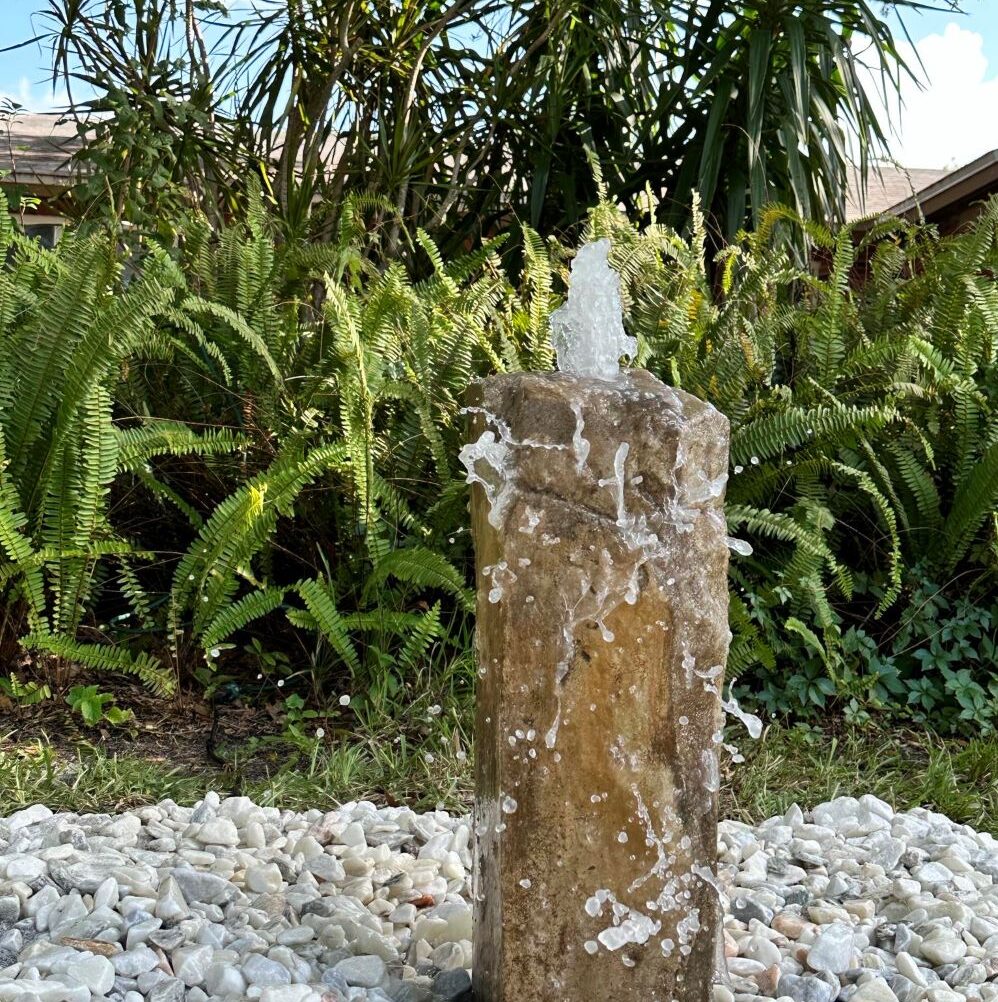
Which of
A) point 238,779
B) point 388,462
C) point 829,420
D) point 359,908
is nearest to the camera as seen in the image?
point 359,908

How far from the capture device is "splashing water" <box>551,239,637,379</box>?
2205 mm

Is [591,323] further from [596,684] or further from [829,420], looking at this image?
[829,420]

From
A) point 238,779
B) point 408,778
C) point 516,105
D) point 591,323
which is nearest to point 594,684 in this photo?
point 591,323

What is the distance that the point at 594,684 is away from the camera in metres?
1.81

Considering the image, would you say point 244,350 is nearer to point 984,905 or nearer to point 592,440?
point 592,440

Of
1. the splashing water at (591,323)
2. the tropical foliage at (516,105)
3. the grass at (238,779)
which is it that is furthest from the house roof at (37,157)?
the splashing water at (591,323)

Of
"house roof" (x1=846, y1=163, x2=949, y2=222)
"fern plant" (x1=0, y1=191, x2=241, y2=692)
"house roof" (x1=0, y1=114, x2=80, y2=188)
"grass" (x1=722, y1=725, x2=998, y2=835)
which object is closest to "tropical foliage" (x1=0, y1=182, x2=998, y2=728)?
"fern plant" (x1=0, y1=191, x2=241, y2=692)

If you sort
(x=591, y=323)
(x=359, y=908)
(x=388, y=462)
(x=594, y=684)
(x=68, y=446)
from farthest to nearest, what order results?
(x=388, y=462), (x=68, y=446), (x=359, y=908), (x=591, y=323), (x=594, y=684)

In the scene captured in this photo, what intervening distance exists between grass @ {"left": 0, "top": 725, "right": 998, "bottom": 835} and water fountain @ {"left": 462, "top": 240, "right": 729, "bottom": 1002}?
4.05 ft

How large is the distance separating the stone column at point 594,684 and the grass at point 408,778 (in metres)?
1.23

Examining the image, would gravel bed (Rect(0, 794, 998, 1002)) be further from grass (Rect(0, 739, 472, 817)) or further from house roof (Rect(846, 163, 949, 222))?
house roof (Rect(846, 163, 949, 222))

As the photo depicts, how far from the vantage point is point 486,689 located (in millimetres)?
1871

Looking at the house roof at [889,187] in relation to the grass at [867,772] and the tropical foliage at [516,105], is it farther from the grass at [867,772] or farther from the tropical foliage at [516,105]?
the grass at [867,772]

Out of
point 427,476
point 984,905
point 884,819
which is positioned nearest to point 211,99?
point 427,476
